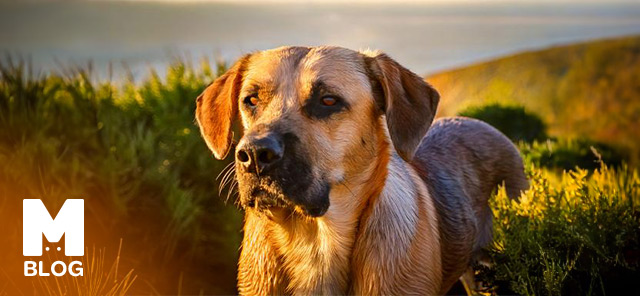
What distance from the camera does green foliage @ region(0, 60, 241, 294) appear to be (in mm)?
7512

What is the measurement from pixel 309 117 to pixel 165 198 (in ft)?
12.9

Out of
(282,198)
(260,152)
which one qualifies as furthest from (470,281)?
(260,152)

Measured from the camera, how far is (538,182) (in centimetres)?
612

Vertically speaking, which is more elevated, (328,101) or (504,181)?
(328,101)

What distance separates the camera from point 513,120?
11312mm

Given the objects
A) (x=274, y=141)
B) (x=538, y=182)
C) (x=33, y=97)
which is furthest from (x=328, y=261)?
(x=33, y=97)

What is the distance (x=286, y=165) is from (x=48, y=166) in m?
4.18

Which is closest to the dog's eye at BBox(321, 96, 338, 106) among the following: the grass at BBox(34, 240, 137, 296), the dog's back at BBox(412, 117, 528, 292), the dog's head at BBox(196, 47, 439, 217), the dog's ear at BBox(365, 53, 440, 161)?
the dog's head at BBox(196, 47, 439, 217)

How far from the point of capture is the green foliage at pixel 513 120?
428 inches

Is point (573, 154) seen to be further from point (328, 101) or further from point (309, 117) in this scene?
point (309, 117)

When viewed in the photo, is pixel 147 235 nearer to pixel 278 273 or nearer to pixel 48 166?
pixel 48 166

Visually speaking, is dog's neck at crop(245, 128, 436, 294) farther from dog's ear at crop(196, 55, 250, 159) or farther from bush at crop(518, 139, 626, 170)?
bush at crop(518, 139, 626, 170)

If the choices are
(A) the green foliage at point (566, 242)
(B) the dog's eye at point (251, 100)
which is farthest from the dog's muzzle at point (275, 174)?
(A) the green foliage at point (566, 242)

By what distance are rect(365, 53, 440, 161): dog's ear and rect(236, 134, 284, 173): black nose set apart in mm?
846
